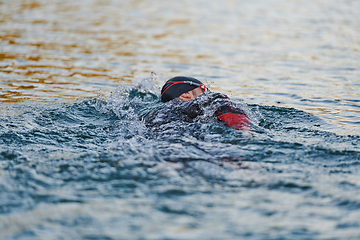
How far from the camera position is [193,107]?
5.74m

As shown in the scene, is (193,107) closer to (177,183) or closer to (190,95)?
(190,95)

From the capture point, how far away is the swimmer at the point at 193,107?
5352 millimetres

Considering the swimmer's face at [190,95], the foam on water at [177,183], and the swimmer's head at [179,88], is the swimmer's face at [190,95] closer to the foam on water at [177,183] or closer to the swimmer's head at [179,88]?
the swimmer's head at [179,88]

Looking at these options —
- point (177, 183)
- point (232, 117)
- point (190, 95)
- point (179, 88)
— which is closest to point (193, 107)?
point (190, 95)

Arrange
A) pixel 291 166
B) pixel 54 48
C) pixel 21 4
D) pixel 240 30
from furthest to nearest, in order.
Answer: pixel 21 4 < pixel 240 30 < pixel 54 48 < pixel 291 166

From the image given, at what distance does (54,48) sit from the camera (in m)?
12.7

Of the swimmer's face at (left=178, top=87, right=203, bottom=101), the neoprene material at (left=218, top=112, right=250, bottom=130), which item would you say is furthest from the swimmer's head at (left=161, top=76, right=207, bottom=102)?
the neoprene material at (left=218, top=112, right=250, bottom=130)

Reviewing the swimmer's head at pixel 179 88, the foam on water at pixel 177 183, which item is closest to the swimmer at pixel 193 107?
the swimmer's head at pixel 179 88

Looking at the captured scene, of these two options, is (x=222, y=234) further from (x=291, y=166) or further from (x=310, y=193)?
(x=291, y=166)

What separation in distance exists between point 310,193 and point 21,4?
20.8m

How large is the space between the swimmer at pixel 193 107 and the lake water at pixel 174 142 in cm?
17

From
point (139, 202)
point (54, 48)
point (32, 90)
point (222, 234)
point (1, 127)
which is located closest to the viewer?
point (222, 234)

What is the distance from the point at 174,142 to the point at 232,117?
0.94 m

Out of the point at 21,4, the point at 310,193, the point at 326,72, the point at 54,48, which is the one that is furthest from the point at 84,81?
the point at 21,4
